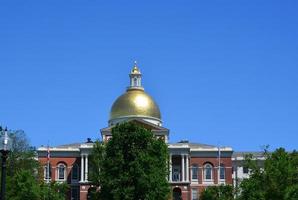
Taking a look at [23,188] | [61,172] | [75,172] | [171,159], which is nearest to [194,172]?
[171,159]

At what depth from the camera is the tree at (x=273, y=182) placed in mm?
55469

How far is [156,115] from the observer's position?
122m

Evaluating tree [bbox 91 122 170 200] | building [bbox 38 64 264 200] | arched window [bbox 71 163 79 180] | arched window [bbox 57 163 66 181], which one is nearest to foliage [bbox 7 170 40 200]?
tree [bbox 91 122 170 200]

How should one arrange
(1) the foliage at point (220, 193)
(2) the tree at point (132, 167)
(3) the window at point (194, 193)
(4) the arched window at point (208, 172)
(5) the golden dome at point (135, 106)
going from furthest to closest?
(5) the golden dome at point (135, 106) → (4) the arched window at point (208, 172) → (3) the window at point (194, 193) → (1) the foliage at point (220, 193) → (2) the tree at point (132, 167)

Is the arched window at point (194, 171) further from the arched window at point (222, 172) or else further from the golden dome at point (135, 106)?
the golden dome at point (135, 106)

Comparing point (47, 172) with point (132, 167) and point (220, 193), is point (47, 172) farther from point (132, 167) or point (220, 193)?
point (132, 167)

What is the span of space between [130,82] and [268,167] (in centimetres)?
7178

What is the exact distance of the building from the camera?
117m

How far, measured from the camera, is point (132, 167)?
2928 inches

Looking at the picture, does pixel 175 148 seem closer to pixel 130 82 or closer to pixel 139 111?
pixel 139 111

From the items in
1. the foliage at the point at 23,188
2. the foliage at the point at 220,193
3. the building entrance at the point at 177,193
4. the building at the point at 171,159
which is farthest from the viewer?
the building at the point at 171,159

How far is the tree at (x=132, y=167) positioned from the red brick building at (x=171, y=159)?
35779 millimetres

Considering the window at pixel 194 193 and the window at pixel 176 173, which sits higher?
the window at pixel 176 173

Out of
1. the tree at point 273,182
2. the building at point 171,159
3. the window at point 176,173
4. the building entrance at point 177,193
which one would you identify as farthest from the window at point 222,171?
the tree at point 273,182
